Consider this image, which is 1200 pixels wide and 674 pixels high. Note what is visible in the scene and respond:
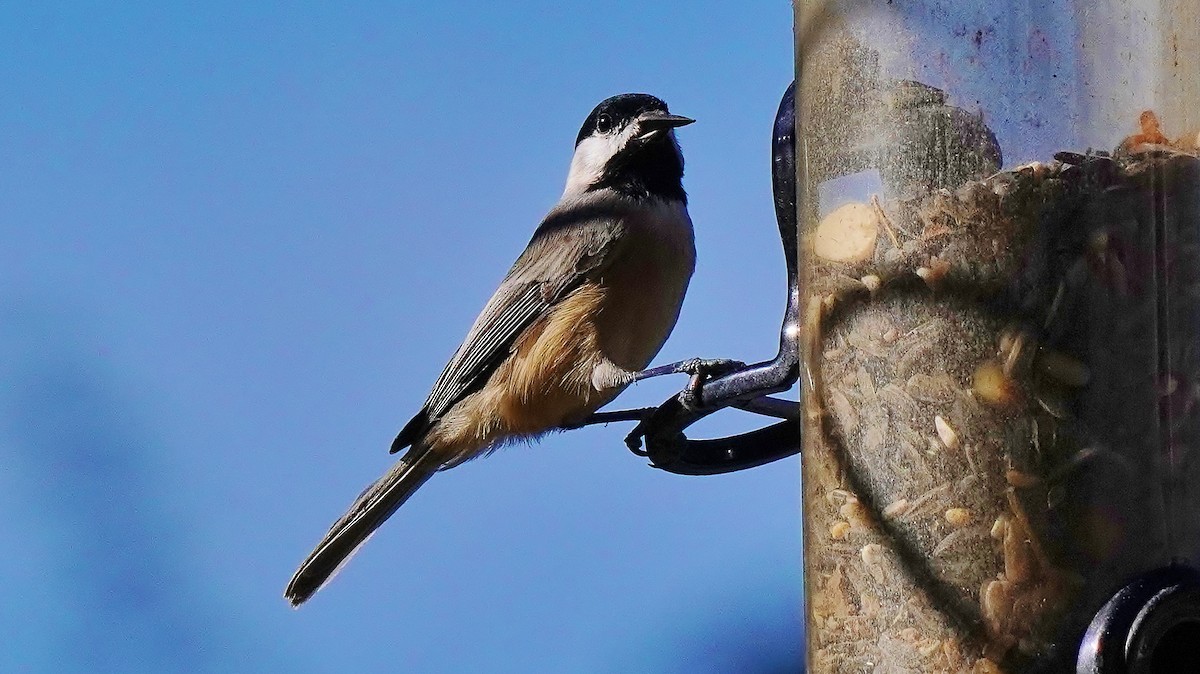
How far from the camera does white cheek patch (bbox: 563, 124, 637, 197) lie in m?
4.68

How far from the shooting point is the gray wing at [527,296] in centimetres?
427

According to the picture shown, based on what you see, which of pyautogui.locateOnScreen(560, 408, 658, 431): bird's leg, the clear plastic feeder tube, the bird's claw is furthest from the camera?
pyautogui.locateOnScreen(560, 408, 658, 431): bird's leg

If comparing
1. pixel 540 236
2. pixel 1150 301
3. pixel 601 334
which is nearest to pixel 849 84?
pixel 1150 301

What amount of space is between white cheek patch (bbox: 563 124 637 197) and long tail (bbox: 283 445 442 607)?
124 centimetres

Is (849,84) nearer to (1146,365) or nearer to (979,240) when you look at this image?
(979,240)

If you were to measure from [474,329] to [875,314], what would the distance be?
96.4 inches

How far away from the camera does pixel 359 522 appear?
4.29m

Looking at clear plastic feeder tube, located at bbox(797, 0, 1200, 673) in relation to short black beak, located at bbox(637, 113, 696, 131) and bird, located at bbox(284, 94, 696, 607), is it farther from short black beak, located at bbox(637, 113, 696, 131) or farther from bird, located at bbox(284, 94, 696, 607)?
short black beak, located at bbox(637, 113, 696, 131)

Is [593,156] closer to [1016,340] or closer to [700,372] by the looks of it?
[700,372]

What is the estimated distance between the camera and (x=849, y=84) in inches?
94.0

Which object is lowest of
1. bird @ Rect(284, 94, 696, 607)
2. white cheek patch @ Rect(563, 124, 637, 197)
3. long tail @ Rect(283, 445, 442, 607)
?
long tail @ Rect(283, 445, 442, 607)

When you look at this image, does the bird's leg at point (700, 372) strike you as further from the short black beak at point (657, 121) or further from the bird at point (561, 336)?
the short black beak at point (657, 121)

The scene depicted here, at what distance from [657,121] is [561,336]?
0.94m

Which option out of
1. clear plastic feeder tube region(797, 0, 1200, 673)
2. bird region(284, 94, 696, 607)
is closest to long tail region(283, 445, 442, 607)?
bird region(284, 94, 696, 607)
